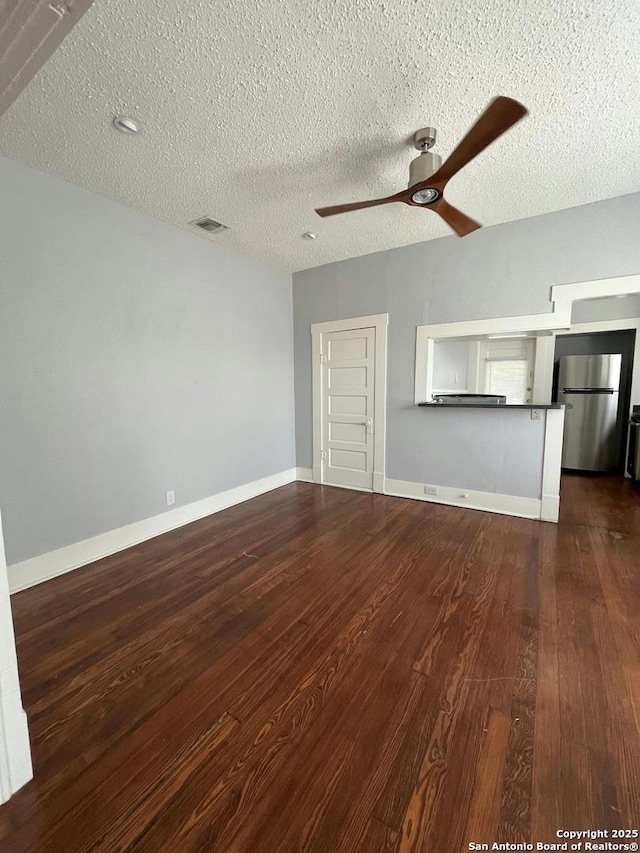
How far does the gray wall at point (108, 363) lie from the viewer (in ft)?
6.95

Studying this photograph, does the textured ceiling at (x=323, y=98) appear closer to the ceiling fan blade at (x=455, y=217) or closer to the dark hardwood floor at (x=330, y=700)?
the ceiling fan blade at (x=455, y=217)

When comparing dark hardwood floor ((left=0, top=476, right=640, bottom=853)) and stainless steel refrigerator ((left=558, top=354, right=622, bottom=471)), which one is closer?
dark hardwood floor ((left=0, top=476, right=640, bottom=853))

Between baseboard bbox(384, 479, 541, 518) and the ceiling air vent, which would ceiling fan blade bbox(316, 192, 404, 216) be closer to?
the ceiling air vent

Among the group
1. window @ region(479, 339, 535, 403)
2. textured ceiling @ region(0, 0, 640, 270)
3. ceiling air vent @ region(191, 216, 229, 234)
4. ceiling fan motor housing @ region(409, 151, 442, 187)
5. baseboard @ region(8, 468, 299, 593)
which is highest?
textured ceiling @ region(0, 0, 640, 270)

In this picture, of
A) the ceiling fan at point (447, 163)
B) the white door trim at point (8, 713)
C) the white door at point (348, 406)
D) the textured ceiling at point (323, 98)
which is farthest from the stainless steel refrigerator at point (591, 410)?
the white door trim at point (8, 713)

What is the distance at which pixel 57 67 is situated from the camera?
59.4 inches

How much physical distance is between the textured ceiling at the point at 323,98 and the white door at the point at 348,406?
1.65m

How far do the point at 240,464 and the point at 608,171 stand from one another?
157 inches

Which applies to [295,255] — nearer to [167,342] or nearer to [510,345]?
[167,342]

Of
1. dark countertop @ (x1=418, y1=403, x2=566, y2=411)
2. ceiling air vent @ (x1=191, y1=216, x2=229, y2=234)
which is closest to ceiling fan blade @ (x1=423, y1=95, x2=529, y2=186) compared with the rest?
ceiling air vent @ (x1=191, y1=216, x2=229, y2=234)

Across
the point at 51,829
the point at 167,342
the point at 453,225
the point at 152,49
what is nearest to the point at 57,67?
the point at 152,49

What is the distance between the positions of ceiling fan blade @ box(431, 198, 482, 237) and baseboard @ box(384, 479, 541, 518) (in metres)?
2.43

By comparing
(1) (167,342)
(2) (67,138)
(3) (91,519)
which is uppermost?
(2) (67,138)

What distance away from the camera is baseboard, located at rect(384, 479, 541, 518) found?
3188 mm
